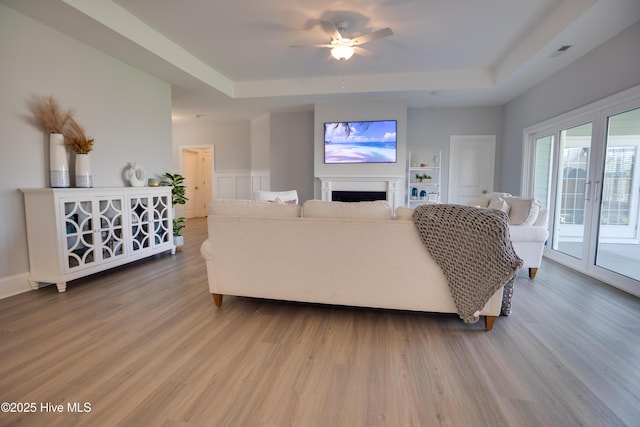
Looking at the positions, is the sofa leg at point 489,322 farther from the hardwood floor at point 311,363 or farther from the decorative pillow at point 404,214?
the decorative pillow at point 404,214

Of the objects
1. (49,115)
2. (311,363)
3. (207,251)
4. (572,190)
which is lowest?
(311,363)

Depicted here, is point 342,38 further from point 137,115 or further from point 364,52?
point 137,115

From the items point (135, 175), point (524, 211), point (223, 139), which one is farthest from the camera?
point (223, 139)

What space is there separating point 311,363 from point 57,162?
3.09m

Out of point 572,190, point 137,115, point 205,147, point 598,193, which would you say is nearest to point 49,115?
point 137,115

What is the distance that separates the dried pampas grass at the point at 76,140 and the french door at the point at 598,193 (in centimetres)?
547

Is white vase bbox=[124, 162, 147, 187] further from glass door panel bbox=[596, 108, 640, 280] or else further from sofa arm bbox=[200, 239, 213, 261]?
glass door panel bbox=[596, 108, 640, 280]

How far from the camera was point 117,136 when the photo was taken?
381 cm

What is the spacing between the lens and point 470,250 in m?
1.97

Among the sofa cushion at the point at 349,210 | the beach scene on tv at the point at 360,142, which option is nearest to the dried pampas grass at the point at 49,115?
the sofa cushion at the point at 349,210

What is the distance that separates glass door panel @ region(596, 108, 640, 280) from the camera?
2973mm

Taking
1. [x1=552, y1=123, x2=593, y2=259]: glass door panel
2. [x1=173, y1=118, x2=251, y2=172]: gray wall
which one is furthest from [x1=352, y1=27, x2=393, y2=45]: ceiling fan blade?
[x1=173, y1=118, x2=251, y2=172]: gray wall

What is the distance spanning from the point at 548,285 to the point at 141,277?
14.1ft

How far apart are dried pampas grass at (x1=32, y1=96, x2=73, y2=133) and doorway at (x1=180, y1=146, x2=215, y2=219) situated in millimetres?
4933
